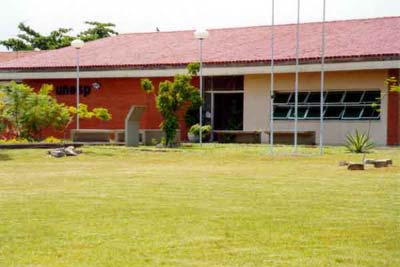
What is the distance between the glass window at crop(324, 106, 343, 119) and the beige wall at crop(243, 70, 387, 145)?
0.22 meters

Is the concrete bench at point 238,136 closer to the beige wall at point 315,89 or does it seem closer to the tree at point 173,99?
the beige wall at point 315,89

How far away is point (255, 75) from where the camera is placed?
1185 inches

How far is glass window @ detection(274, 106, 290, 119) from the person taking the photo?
2984 centimetres

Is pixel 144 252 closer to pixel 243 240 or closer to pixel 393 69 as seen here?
pixel 243 240

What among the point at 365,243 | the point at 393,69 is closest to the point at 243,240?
the point at 365,243

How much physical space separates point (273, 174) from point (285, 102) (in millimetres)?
14841

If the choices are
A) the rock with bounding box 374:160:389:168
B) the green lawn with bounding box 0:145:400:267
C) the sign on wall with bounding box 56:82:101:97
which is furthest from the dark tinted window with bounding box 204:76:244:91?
the rock with bounding box 374:160:389:168

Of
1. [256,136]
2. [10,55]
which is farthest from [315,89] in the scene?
[10,55]

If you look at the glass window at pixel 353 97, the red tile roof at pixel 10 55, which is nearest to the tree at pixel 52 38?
the red tile roof at pixel 10 55

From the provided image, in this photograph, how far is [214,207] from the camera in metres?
10.5

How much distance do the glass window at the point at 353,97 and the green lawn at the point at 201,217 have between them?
11715 mm

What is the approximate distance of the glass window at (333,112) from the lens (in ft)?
93.9

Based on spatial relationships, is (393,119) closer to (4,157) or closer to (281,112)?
(281,112)

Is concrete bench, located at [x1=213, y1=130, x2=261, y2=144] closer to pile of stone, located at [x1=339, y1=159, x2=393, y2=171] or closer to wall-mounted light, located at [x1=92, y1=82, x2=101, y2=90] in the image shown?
wall-mounted light, located at [x1=92, y1=82, x2=101, y2=90]
